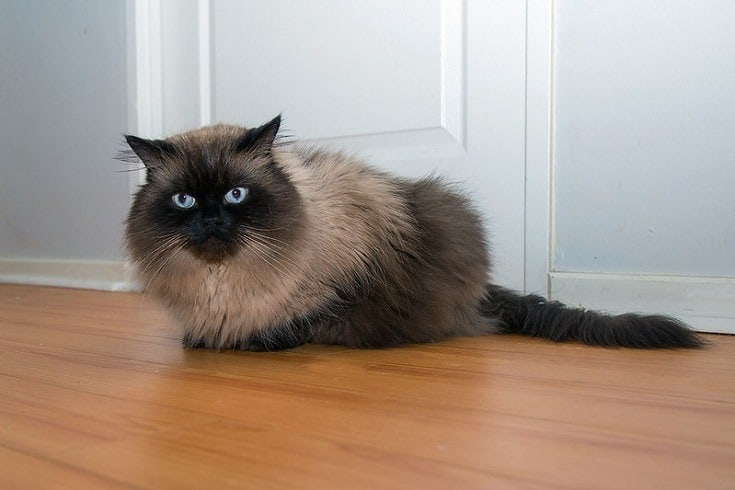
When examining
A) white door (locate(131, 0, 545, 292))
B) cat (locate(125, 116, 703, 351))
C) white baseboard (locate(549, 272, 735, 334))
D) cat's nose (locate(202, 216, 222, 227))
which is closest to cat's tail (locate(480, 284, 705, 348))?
cat (locate(125, 116, 703, 351))

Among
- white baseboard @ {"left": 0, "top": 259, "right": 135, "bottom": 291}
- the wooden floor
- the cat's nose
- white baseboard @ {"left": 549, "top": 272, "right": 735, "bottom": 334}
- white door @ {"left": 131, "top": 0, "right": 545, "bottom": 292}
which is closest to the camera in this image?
the wooden floor

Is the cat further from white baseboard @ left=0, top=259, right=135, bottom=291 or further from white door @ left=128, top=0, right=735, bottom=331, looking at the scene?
white baseboard @ left=0, top=259, right=135, bottom=291

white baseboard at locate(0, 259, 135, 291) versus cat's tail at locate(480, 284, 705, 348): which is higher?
cat's tail at locate(480, 284, 705, 348)

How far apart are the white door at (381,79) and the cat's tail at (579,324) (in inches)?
14.2

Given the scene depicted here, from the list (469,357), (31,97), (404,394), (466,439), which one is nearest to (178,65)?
(31,97)

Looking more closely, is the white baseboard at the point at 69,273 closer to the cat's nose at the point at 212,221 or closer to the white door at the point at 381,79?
the white door at the point at 381,79

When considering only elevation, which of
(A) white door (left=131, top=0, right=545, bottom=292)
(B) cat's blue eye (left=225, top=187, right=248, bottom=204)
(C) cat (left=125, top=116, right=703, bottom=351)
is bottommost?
(C) cat (left=125, top=116, right=703, bottom=351)

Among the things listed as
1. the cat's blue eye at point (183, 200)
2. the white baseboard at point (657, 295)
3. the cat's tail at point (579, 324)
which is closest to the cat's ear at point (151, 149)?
the cat's blue eye at point (183, 200)

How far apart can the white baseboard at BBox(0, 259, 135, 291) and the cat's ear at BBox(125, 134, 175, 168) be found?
4.83 feet

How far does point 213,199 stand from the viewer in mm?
1490

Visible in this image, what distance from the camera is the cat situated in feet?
4.99

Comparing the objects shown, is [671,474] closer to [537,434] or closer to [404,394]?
[537,434]

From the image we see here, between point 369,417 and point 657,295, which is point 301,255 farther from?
point 657,295

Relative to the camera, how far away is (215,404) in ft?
3.73
